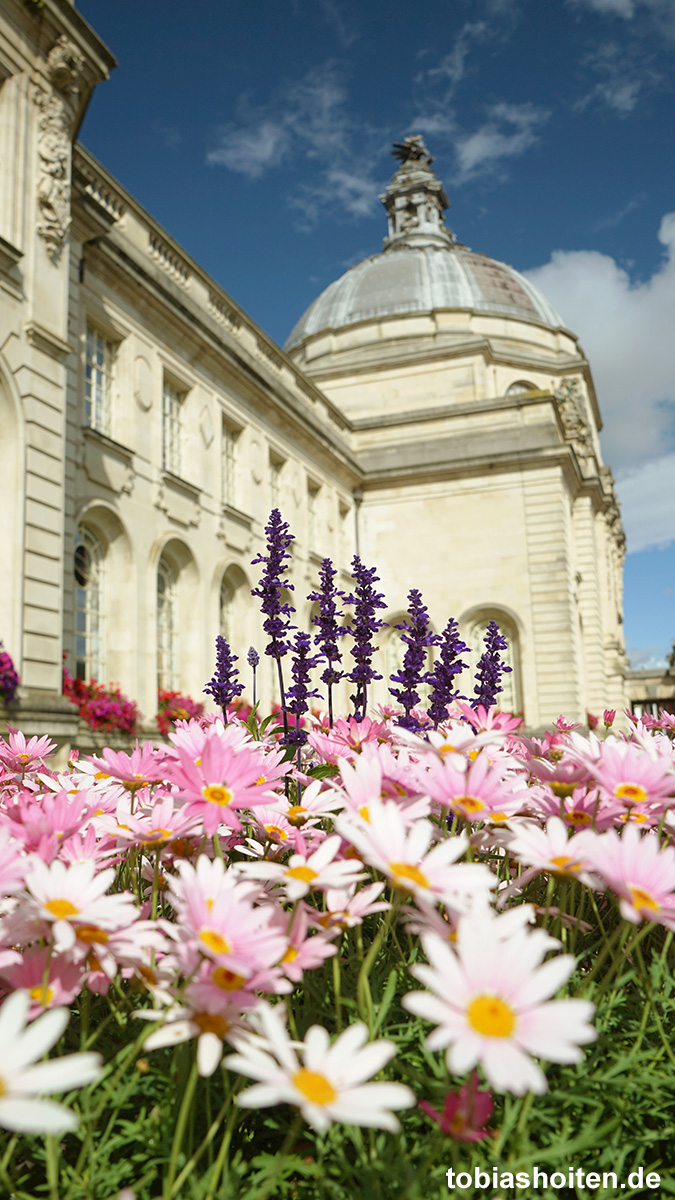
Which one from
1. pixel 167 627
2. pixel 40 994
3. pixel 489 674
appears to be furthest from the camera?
pixel 167 627

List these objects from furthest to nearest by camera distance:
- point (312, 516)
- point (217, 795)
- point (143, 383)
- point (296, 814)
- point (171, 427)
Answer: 1. point (312, 516)
2. point (171, 427)
3. point (143, 383)
4. point (296, 814)
5. point (217, 795)

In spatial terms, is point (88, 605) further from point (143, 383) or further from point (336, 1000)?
point (336, 1000)

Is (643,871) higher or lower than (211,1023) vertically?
higher

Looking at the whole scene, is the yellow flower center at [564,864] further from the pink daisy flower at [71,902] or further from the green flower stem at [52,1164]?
the green flower stem at [52,1164]

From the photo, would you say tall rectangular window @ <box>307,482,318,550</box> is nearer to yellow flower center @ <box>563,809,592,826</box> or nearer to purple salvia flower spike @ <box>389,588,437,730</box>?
purple salvia flower spike @ <box>389,588,437,730</box>

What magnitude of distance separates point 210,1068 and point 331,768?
134 cm

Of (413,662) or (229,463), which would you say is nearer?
(413,662)

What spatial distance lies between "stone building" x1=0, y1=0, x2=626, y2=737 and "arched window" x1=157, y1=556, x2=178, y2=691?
5 cm

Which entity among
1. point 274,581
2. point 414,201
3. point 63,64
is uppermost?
point 414,201

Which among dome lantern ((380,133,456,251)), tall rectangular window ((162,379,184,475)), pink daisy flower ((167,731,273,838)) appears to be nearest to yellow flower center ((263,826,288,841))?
pink daisy flower ((167,731,273,838))

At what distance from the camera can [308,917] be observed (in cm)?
148

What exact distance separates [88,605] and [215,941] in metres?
14.1

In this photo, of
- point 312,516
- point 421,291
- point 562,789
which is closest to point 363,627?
point 562,789

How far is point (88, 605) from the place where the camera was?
14.6 meters
